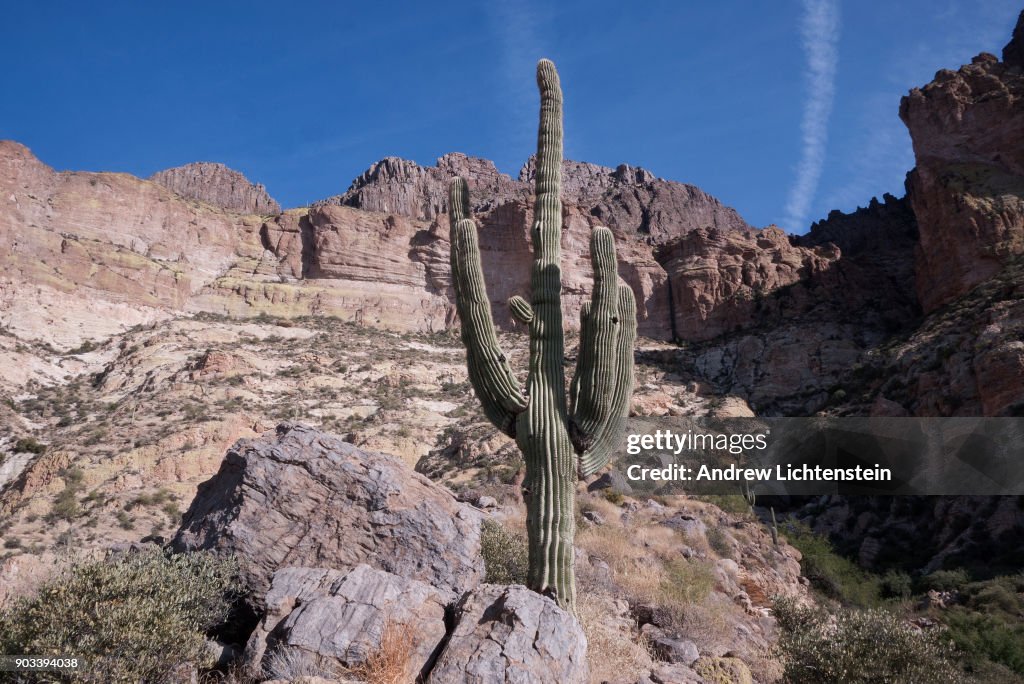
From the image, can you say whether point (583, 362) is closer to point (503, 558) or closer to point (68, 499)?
point (503, 558)

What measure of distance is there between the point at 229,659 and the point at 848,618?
22.7 feet

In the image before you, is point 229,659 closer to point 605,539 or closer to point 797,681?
point 797,681

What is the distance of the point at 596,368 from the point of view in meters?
6.87

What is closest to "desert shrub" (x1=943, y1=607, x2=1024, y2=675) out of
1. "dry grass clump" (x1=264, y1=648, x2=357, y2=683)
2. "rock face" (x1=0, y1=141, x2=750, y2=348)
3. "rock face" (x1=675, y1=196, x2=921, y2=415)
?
"dry grass clump" (x1=264, y1=648, x2=357, y2=683)

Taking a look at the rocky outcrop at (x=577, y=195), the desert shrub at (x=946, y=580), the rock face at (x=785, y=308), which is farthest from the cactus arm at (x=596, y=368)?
the rocky outcrop at (x=577, y=195)

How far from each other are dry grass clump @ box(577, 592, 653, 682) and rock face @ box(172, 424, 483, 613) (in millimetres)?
1346

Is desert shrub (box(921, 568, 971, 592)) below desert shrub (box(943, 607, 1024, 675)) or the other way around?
the other way around

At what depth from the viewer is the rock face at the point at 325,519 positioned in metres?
6.72

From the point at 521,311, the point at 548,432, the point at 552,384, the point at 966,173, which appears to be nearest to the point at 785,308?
the point at 966,173

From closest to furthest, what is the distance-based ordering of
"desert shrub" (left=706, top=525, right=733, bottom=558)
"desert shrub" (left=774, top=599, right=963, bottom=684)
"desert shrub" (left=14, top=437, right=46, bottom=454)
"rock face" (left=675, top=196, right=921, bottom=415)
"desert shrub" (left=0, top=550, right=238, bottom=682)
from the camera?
"desert shrub" (left=0, top=550, right=238, bottom=682)
"desert shrub" (left=774, top=599, right=963, bottom=684)
"desert shrub" (left=706, top=525, right=733, bottom=558)
"desert shrub" (left=14, top=437, right=46, bottom=454)
"rock face" (left=675, top=196, right=921, bottom=415)

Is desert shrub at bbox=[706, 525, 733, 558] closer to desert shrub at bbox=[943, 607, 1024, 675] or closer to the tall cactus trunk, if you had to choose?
desert shrub at bbox=[943, 607, 1024, 675]

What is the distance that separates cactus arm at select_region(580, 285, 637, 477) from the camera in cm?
687

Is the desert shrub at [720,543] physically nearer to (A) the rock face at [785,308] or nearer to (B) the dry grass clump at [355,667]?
(B) the dry grass clump at [355,667]

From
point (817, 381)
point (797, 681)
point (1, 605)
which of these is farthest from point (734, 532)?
point (817, 381)
